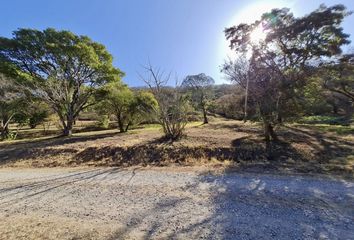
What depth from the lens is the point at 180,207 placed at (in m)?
5.00

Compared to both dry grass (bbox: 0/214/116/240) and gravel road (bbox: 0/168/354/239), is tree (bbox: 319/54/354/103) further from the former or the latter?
dry grass (bbox: 0/214/116/240)

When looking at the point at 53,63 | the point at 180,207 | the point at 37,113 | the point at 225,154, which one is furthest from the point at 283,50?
the point at 37,113

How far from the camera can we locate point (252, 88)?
433 inches

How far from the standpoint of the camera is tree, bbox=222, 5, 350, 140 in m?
11.0

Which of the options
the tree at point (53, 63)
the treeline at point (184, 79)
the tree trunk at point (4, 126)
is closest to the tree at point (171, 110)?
the treeline at point (184, 79)

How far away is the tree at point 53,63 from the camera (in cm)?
1656

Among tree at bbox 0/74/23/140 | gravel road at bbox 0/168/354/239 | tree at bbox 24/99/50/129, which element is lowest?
gravel road at bbox 0/168/354/239

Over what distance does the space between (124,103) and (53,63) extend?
586cm

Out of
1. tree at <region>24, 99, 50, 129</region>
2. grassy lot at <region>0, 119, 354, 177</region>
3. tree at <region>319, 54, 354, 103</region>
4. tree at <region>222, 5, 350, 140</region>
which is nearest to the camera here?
grassy lot at <region>0, 119, 354, 177</region>

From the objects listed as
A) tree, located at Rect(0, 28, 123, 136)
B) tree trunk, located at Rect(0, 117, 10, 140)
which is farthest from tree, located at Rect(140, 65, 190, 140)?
tree trunk, located at Rect(0, 117, 10, 140)

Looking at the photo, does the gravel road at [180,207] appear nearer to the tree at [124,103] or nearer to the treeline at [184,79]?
the treeline at [184,79]

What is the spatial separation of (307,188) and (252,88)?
19.9 ft

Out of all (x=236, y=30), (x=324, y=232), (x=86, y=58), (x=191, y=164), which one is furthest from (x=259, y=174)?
(x=86, y=58)

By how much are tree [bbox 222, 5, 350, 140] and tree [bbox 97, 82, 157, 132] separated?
26.3 feet
